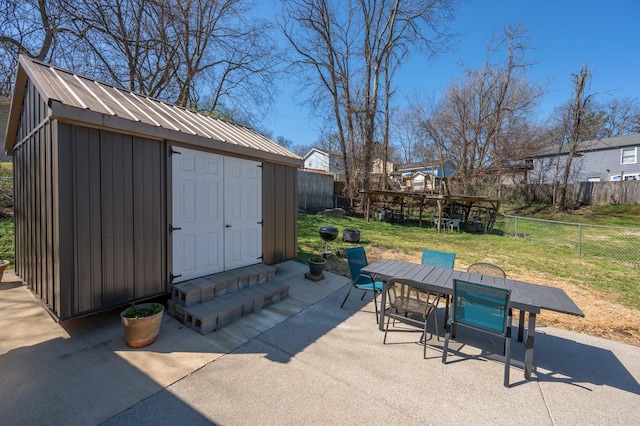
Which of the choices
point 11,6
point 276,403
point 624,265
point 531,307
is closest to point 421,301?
point 531,307

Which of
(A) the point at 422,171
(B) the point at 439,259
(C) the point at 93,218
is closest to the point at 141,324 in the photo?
(C) the point at 93,218

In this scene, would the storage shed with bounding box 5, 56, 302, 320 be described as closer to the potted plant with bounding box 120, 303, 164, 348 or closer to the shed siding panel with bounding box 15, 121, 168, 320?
the shed siding panel with bounding box 15, 121, 168, 320

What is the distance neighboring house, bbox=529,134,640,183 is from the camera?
2016 centimetres

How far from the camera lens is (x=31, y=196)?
3.78 metres

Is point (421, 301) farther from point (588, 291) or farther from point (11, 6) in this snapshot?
point (11, 6)

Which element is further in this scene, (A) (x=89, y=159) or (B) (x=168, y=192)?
(B) (x=168, y=192)

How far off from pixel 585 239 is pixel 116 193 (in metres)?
15.4

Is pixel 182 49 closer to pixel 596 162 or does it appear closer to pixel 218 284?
pixel 218 284

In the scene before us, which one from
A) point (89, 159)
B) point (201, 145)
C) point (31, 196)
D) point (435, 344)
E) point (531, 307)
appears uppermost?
point (201, 145)

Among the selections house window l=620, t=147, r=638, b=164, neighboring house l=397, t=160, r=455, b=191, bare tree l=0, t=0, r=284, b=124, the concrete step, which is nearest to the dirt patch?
the concrete step

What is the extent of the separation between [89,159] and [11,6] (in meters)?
6.14

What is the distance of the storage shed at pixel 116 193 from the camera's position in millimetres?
2900

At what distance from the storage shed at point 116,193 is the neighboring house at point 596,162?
24.3 m

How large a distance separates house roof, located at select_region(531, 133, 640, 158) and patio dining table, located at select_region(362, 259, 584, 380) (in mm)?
23175
